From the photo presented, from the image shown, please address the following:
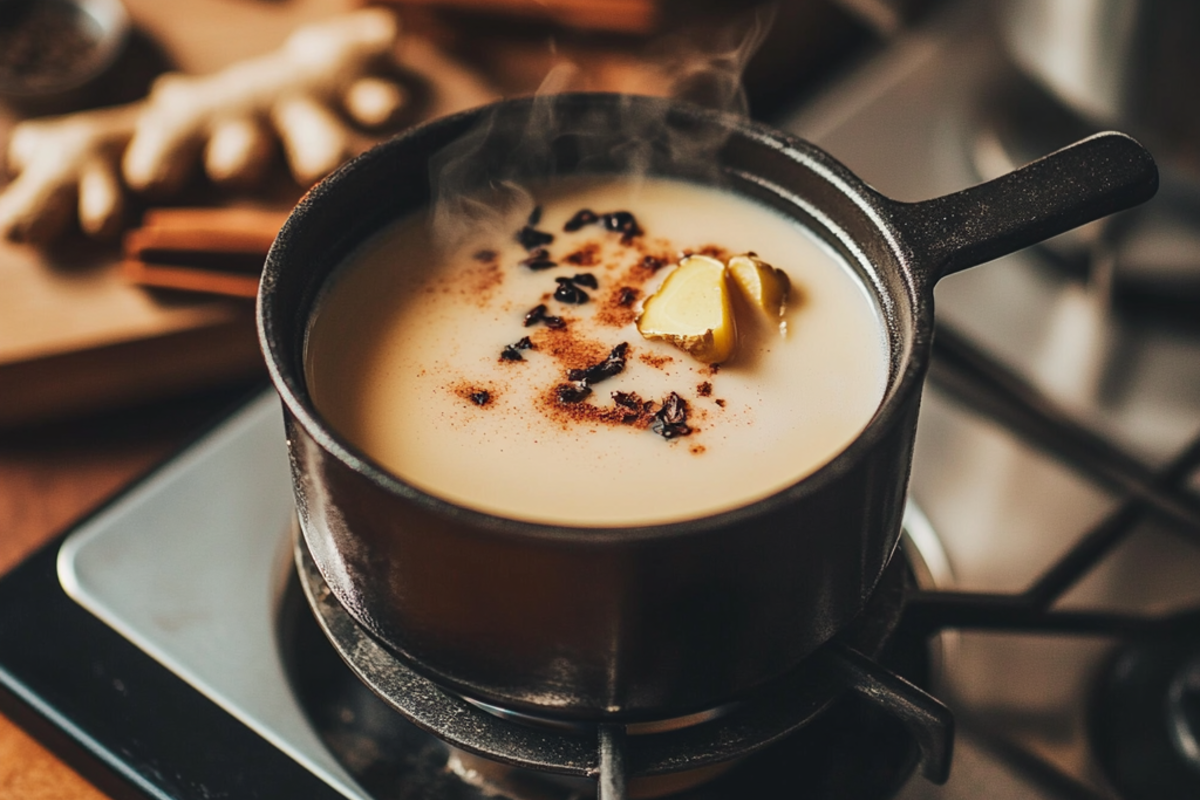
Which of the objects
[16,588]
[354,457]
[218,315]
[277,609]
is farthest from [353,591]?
[218,315]

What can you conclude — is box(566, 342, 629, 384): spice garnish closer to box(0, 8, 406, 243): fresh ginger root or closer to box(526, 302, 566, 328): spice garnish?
box(526, 302, 566, 328): spice garnish

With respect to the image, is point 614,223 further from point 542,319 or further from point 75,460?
point 75,460

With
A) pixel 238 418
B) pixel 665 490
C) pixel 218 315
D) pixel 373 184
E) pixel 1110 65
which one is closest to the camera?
pixel 665 490

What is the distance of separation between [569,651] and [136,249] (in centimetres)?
89

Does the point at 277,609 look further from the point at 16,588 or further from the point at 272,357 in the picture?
the point at 272,357

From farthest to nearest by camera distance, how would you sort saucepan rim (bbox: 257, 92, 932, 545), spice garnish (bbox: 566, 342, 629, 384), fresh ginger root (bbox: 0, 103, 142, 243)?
fresh ginger root (bbox: 0, 103, 142, 243) → spice garnish (bbox: 566, 342, 629, 384) → saucepan rim (bbox: 257, 92, 932, 545)

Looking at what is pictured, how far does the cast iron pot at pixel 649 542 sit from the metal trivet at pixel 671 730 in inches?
1.4

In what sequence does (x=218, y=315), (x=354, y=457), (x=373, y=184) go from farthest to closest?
(x=218, y=315) → (x=373, y=184) → (x=354, y=457)

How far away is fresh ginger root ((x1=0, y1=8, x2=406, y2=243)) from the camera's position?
139 centimetres

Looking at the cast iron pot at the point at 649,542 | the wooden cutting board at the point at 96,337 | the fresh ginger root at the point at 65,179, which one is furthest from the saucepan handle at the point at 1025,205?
the fresh ginger root at the point at 65,179

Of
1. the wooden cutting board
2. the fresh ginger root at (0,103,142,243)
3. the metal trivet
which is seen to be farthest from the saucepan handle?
the fresh ginger root at (0,103,142,243)

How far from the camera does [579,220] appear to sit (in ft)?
3.10

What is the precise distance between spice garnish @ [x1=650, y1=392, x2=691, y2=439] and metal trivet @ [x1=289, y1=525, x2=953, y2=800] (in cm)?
16

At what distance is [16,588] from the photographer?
940 millimetres
